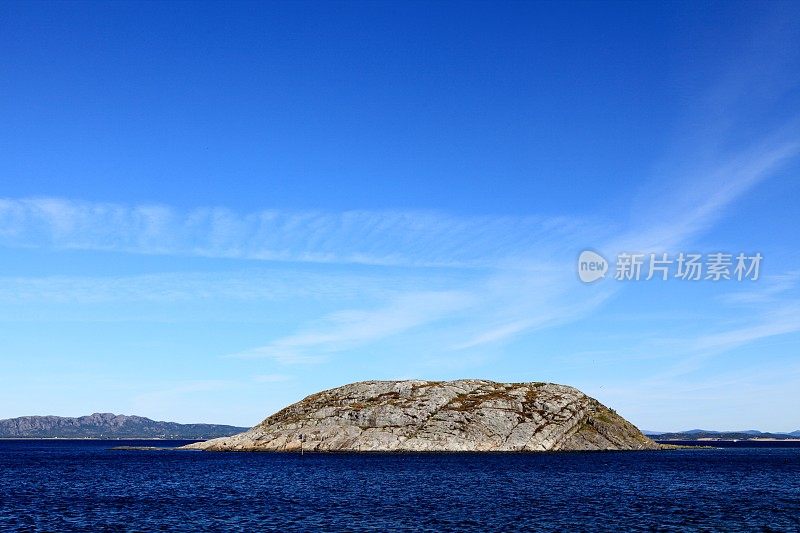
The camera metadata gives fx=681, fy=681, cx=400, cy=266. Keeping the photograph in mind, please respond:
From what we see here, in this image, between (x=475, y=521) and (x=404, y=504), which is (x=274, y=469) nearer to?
(x=404, y=504)

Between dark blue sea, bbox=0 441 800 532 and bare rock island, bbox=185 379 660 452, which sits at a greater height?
bare rock island, bbox=185 379 660 452

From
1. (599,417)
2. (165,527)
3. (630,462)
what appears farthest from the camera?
(599,417)

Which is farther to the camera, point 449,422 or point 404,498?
point 449,422

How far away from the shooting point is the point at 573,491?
8475 cm

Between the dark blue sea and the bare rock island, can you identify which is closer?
the dark blue sea

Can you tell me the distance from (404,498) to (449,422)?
102 m

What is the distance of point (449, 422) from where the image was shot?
177000 mm

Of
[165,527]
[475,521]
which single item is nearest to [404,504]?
[475,521]

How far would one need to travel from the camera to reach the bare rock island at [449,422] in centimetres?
17412

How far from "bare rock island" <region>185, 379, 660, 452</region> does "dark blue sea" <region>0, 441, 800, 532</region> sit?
4432 cm

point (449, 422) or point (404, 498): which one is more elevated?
point (449, 422)

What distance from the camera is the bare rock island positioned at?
17412cm

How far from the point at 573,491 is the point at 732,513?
23.1m

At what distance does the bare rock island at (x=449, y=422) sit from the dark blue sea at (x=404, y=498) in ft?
145
